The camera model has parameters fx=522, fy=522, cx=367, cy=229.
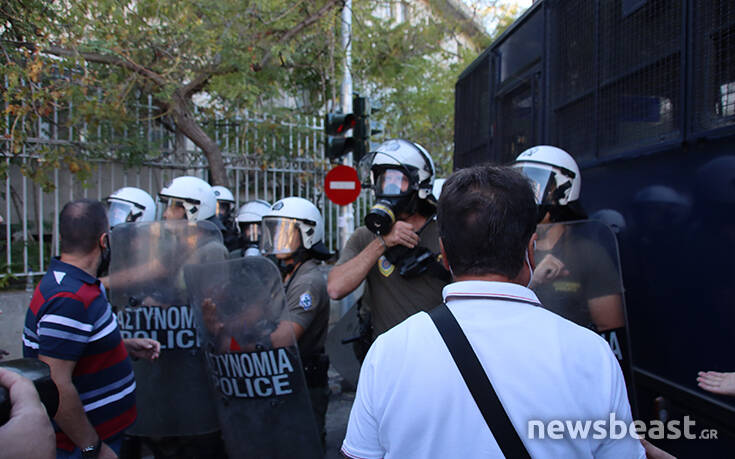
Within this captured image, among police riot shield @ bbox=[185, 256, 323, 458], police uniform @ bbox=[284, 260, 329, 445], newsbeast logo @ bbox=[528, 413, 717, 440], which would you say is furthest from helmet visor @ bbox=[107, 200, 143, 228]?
newsbeast logo @ bbox=[528, 413, 717, 440]

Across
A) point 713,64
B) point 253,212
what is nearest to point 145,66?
point 253,212

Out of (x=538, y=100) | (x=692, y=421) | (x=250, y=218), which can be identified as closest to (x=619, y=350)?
(x=692, y=421)

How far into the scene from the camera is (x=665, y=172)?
2.38 meters

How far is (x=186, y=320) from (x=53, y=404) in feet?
6.59

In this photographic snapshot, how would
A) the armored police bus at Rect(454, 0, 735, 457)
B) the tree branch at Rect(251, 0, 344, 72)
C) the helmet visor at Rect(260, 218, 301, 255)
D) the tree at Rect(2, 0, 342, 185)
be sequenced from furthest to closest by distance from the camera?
the tree branch at Rect(251, 0, 344, 72), the tree at Rect(2, 0, 342, 185), the helmet visor at Rect(260, 218, 301, 255), the armored police bus at Rect(454, 0, 735, 457)

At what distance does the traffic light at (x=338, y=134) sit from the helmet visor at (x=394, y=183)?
13.8 feet

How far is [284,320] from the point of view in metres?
2.91

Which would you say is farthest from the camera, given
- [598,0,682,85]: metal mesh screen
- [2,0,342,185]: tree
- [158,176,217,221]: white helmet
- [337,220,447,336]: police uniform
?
[2,0,342,185]: tree

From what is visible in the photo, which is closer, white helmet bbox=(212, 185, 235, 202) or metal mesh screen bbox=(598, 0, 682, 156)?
metal mesh screen bbox=(598, 0, 682, 156)

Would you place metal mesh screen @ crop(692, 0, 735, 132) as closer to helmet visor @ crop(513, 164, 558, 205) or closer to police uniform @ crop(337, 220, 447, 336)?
helmet visor @ crop(513, 164, 558, 205)

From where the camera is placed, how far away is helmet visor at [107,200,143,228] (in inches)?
209

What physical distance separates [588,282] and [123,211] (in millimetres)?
4650

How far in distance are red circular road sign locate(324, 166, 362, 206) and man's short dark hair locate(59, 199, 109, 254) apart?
14.8 ft

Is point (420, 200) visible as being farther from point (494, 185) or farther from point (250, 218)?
point (250, 218)
